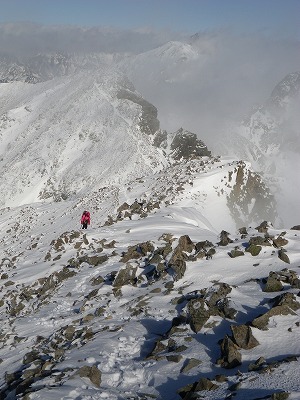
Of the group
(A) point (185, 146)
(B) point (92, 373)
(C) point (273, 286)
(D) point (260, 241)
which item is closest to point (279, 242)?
(D) point (260, 241)

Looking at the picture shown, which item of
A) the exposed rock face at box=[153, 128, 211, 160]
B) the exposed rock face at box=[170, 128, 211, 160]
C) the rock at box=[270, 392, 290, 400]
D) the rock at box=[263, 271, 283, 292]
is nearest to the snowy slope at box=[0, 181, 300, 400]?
the rock at box=[263, 271, 283, 292]

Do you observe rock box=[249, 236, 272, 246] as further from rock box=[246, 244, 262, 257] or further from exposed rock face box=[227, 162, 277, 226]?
exposed rock face box=[227, 162, 277, 226]

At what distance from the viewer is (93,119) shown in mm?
73438

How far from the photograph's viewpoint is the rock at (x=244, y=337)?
8.19 meters

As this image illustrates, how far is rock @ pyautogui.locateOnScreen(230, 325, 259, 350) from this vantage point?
26.9 feet

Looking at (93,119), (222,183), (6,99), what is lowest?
(222,183)

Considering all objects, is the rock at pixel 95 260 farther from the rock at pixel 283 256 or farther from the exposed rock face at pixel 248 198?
the exposed rock face at pixel 248 198

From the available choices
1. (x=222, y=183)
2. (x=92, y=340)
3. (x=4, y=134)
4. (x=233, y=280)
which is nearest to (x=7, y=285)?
(x=92, y=340)

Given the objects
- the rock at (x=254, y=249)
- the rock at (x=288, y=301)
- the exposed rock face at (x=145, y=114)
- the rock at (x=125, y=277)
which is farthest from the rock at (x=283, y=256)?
the exposed rock face at (x=145, y=114)

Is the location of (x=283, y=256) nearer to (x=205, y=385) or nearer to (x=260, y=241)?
(x=260, y=241)

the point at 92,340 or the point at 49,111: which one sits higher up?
the point at 49,111

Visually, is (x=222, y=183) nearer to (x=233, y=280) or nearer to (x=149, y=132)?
(x=233, y=280)

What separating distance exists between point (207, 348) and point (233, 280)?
4197 millimetres

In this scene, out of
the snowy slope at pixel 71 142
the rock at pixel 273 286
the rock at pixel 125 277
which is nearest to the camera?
the rock at pixel 273 286
